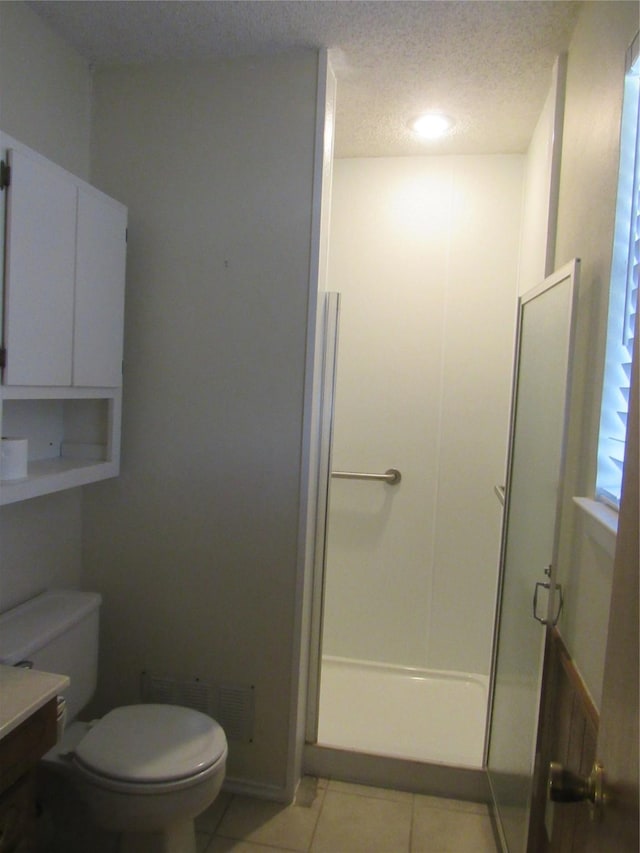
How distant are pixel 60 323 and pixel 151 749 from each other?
1.22 m

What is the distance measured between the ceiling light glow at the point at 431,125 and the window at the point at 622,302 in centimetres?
121

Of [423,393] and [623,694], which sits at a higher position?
[423,393]

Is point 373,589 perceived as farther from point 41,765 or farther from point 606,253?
point 606,253

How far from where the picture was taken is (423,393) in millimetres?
2617

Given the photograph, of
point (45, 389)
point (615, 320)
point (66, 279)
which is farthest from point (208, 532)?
point (615, 320)

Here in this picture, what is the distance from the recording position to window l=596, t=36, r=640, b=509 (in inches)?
42.8

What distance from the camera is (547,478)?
148 cm

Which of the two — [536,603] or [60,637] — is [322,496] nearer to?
[536,603]

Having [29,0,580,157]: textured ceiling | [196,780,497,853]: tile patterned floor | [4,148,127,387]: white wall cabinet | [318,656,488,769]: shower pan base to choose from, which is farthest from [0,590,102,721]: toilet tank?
[29,0,580,157]: textured ceiling

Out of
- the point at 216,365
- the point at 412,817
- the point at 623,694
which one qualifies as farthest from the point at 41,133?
the point at 412,817

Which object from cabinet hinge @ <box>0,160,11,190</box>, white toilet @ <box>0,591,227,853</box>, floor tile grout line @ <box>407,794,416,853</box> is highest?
cabinet hinge @ <box>0,160,11,190</box>

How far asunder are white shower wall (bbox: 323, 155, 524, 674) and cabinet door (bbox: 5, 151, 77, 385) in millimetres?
1361

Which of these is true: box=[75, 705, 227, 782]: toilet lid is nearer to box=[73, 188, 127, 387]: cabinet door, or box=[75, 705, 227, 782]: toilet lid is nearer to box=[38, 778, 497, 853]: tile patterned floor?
box=[38, 778, 497, 853]: tile patterned floor

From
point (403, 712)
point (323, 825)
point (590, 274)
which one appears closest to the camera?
point (590, 274)
